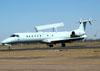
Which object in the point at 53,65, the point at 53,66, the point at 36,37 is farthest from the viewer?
the point at 36,37

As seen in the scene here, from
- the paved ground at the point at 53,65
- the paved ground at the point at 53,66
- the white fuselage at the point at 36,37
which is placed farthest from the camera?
the white fuselage at the point at 36,37

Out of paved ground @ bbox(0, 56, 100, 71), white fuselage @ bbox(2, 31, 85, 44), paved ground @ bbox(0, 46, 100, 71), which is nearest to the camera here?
paved ground @ bbox(0, 56, 100, 71)

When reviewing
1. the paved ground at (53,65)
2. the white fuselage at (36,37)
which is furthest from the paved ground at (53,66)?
the white fuselage at (36,37)

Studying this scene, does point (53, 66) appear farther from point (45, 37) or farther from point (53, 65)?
point (45, 37)

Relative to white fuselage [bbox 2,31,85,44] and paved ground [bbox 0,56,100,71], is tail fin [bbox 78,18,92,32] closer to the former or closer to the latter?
white fuselage [bbox 2,31,85,44]

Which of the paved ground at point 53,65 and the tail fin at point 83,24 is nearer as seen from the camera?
the paved ground at point 53,65

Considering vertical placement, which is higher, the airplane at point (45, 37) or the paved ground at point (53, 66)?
the airplane at point (45, 37)


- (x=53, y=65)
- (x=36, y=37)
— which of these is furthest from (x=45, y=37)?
(x=53, y=65)

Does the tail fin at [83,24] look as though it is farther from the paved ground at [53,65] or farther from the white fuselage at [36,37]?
the paved ground at [53,65]

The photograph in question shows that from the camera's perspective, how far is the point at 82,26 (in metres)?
68.6

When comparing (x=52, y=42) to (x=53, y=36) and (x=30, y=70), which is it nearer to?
(x=53, y=36)

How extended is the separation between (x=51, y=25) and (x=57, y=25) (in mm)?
1995

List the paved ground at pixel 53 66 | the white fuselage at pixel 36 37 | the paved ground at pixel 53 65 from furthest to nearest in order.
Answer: the white fuselage at pixel 36 37 → the paved ground at pixel 53 65 → the paved ground at pixel 53 66

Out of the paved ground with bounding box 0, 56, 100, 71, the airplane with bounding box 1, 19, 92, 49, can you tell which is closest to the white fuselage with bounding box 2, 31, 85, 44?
the airplane with bounding box 1, 19, 92, 49
